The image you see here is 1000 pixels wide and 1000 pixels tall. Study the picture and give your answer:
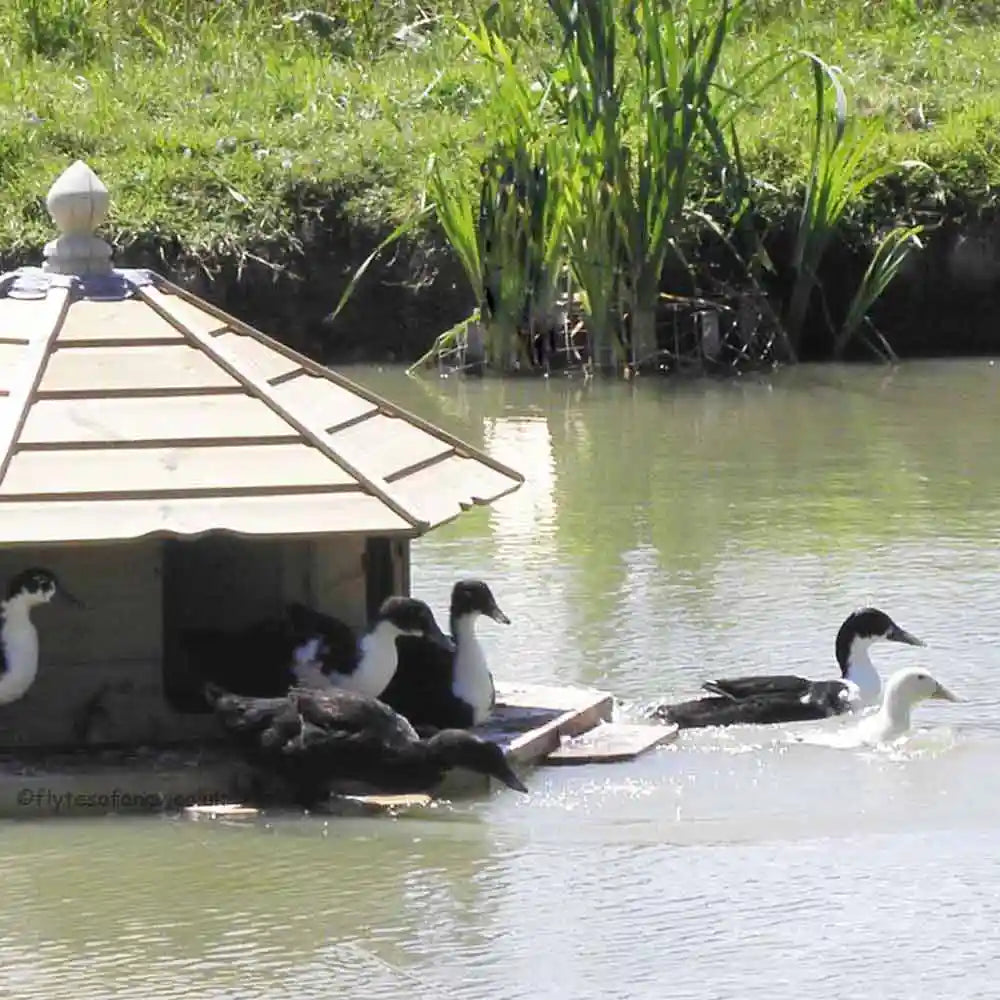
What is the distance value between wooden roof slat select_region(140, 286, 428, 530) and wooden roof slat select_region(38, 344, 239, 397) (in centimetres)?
4

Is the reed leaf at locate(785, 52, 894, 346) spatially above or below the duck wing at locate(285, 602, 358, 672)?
above

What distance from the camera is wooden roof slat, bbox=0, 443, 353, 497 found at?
7.70 meters

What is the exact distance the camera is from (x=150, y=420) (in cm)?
797

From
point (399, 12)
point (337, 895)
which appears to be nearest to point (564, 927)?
point (337, 895)

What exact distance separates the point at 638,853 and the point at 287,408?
1.77 meters

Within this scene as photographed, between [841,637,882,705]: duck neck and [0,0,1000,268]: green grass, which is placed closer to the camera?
[841,637,882,705]: duck neck

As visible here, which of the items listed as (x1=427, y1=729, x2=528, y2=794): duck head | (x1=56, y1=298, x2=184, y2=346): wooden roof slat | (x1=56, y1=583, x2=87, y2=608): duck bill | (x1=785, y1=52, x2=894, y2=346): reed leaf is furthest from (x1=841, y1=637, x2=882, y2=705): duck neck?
(x1=785, y1=52, x2=894, y2=346): reed leaf

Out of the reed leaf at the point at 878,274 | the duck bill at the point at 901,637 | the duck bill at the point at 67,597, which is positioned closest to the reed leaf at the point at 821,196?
the reed leaf at the point at 878,274

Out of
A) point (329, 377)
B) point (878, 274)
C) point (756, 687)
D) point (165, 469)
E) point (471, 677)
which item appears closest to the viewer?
point (165, 469)

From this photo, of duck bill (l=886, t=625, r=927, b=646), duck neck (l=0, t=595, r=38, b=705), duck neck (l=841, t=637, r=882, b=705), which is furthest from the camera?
duck bill (l=886, t=625, r=927, b=646)

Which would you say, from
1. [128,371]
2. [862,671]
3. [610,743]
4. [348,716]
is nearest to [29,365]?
[128,371]

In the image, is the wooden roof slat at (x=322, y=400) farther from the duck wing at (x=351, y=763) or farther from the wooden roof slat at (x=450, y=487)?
the duck wing at (x=351, y=763)

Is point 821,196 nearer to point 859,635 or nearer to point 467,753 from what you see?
point 859,635

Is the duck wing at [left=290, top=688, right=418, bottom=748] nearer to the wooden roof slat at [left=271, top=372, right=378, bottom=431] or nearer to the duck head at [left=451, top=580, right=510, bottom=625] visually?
the duck head at [left=451, top=580, right=510, bottom=625]
